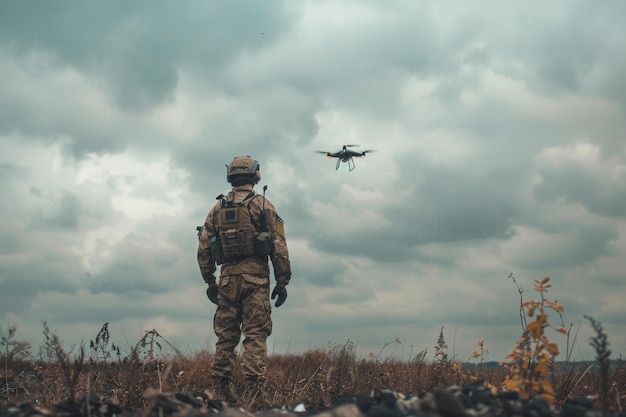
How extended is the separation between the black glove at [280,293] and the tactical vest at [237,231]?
0.64 m

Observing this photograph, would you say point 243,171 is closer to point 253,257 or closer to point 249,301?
point 253,257

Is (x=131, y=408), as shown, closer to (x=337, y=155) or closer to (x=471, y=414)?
(x=471, y=414)

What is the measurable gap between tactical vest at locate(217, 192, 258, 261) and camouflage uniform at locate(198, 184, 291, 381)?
9cm

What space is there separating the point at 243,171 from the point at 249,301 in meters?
1.90

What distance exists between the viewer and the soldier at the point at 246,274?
27.7ft

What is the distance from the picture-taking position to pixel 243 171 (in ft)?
29.4

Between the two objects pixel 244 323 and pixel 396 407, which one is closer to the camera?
pixel 396 407

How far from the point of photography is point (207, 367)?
10.1 meters

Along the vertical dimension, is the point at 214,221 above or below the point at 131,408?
above

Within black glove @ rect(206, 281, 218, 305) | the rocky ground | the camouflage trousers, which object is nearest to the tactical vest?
the camouflage trousers

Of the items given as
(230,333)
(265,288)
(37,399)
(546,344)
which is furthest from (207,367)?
(546,344)

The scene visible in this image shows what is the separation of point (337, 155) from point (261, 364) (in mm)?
11681

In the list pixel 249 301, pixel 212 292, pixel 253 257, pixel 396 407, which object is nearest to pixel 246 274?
pixel 253 257

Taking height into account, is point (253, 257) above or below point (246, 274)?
above
